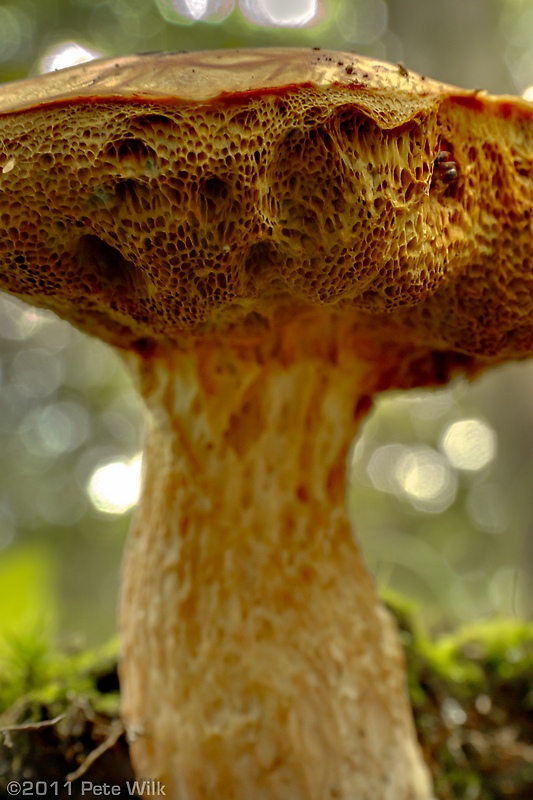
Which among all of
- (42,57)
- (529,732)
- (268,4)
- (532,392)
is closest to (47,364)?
(42,57)

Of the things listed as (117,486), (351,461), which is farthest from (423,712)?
(117,486)

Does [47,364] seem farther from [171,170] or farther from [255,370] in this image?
[171,170]

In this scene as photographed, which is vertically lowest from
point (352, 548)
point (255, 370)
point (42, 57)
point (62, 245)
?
point (352, 548)

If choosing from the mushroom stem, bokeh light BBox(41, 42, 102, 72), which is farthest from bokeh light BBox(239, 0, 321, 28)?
the mushroom stem

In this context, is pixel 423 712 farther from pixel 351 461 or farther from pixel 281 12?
pixel 281 12

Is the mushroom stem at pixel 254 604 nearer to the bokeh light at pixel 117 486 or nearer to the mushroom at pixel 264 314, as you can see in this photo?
the mushroom at pixel 264 314

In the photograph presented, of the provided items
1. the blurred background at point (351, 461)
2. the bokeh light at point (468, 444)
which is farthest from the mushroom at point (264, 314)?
the bokeh light at point (468, 444)
